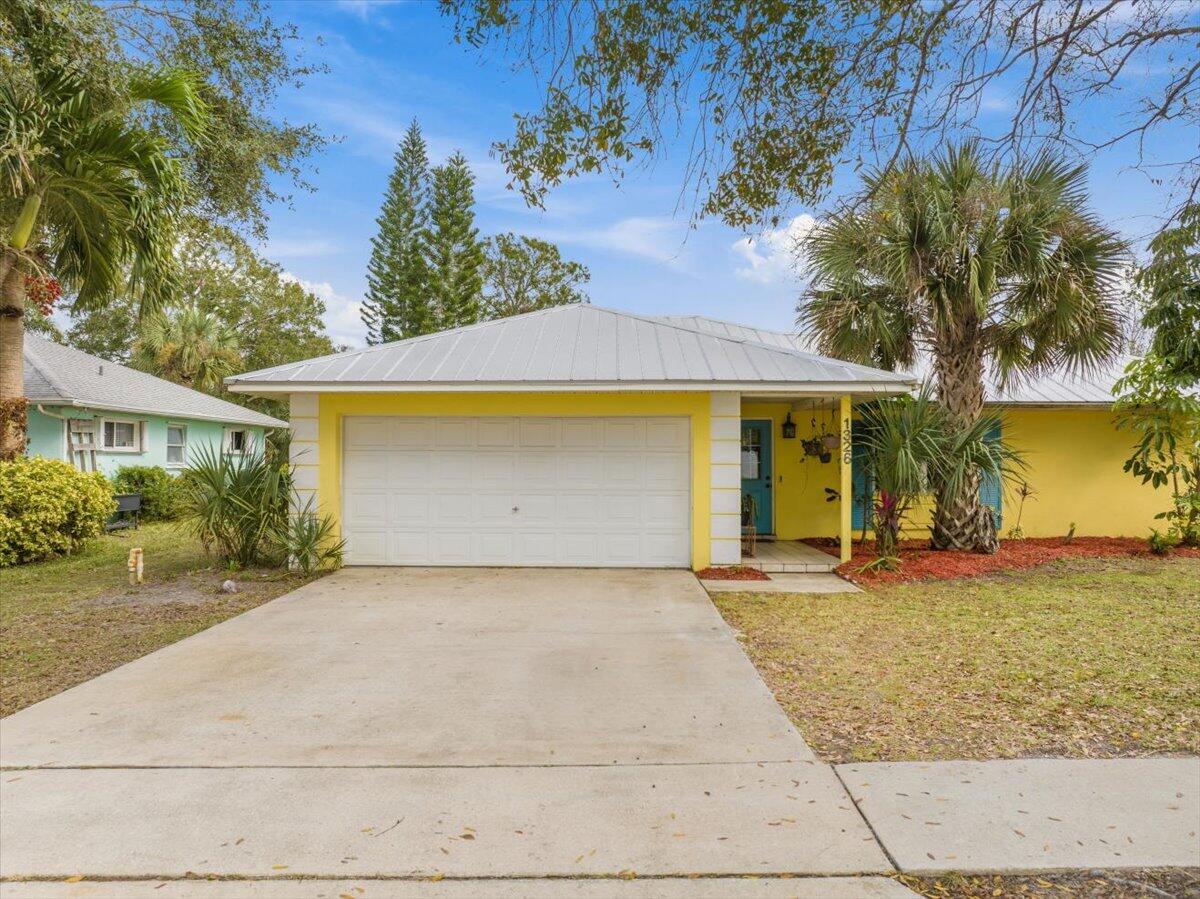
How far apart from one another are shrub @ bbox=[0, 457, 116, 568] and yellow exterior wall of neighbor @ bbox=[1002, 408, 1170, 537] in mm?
15586

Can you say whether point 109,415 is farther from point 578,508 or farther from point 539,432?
point 578,508

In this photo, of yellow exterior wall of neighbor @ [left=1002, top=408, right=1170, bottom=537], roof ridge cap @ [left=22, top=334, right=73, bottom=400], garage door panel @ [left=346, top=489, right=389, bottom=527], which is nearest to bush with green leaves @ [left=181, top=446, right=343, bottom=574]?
garage door panel @ [left=346, top=489, right=389, bottom=527]

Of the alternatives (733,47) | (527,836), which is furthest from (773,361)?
(527,836)

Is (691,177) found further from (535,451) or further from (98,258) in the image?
(98,258)

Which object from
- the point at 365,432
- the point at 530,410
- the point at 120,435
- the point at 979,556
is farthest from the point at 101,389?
the point at 979,556

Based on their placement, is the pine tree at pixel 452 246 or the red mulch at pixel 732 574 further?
the pine tree at pixel 452 246

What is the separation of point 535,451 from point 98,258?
23.1 feet

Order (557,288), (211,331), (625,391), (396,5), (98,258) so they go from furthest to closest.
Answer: (557,288) → (211,331) → (98,258) → (625,391) → (396,5)

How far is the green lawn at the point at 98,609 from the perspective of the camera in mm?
5430

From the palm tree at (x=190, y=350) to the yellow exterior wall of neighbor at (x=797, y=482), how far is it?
904 inches

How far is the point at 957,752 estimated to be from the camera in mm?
3859

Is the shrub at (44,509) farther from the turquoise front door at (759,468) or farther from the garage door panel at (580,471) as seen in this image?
the turquoise front door at (759,468)

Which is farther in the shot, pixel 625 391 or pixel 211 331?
pixel 211 331

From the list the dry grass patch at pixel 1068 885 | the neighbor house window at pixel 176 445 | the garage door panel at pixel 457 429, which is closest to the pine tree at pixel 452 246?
the neighbor house window at pixel 176 445
